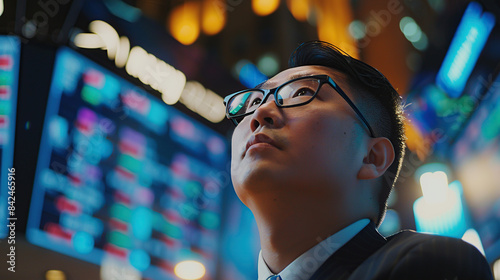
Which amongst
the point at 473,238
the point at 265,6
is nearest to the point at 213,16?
the point at 265,6

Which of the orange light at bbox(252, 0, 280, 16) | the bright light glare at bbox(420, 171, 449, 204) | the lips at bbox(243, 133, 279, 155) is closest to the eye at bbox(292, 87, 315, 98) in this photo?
the lips at bbox(243, 133, 279, 155)

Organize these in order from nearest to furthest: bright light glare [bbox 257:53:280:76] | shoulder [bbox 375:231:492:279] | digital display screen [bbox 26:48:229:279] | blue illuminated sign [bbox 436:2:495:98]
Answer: shoulder [bbox 375:231:492:279] < digital display screen [bbox 26:48:229:279] < blue illuminated sign [bbox 436:2:495:98] < bright light glare [bbox 257:53:280:76]

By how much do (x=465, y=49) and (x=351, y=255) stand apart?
4.84m

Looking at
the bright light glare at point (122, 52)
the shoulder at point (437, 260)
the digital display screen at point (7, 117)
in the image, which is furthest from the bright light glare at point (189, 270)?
the shoulder at point (437, 260)

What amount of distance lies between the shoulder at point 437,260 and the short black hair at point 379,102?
41 centimetres

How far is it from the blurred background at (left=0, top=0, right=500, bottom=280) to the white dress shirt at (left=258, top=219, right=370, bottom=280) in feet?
11.3

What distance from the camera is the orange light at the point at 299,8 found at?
16.2ft

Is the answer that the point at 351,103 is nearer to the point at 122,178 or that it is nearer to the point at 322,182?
the point at 322,182

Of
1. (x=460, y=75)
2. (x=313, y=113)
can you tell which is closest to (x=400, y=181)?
(x=460, y=75)

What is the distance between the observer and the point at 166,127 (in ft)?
18.5

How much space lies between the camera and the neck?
1.21 meters

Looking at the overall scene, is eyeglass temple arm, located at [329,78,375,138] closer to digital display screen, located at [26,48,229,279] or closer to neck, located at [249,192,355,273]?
neck, located at [249,192,355,273]

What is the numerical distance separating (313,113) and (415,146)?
486 centimetres

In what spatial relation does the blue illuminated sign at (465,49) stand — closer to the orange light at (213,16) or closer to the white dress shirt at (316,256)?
the orange light at (213,16)
